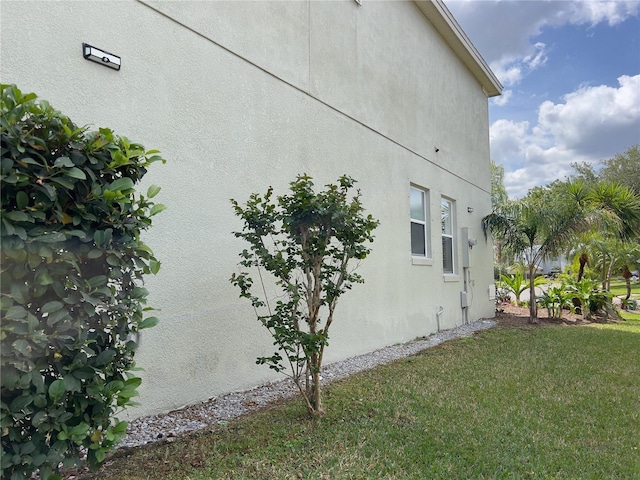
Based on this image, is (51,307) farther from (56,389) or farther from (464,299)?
(464,299)

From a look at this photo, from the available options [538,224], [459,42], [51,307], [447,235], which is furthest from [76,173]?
[538,224]

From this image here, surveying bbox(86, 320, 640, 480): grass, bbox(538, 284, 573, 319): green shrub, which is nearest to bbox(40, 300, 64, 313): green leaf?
bbox(86, 320, 640, 480): grass

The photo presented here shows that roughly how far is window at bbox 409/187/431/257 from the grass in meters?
3.45

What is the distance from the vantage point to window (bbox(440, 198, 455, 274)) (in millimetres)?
10523

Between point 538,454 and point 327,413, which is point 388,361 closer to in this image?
point 327,413

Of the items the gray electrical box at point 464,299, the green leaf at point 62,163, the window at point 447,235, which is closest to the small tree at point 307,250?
the green leaf at point 62,163

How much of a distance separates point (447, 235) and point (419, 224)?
67.0 inches

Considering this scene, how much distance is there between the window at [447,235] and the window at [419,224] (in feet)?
3.43

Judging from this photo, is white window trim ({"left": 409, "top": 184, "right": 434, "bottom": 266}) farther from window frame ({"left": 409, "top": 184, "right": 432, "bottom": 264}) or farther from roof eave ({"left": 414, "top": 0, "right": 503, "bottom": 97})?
roof eave ({"left": 414, "top": 0, "right": 503, "bottom": 97})

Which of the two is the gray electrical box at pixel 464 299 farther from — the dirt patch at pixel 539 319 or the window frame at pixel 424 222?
the window frame at pixel 424 222

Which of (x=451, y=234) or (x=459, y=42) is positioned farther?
(x=459, y=42)

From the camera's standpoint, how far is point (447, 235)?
10.7 m

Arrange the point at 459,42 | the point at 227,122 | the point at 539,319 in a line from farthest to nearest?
the point at 539,319, the point at 459,42, the point at 227,122

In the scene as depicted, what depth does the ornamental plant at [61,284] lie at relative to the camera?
6.50 feet
